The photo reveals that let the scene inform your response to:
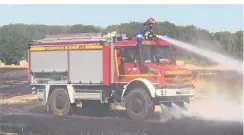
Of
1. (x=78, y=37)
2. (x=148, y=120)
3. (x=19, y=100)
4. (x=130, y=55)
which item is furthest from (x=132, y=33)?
(x=19, y=100)

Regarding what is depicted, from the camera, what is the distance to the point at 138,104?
1545 cm

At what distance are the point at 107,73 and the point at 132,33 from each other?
5.63 feet

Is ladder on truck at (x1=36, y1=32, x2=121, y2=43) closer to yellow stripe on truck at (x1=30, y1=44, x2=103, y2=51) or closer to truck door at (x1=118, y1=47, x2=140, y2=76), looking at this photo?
yellow stripe on truck at (x1=30, y1=44, x2=103, y2=51)

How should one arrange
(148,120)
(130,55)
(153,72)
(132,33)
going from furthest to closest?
(132,33) < (130,55) < (153,72) < (148,120)

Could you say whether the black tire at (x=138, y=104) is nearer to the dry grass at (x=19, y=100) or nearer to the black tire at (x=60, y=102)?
the black tire at (x=60, y=102)

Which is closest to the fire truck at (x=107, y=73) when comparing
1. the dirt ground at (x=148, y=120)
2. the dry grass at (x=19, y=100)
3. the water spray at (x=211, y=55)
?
the water spray at (x=211, y=55)

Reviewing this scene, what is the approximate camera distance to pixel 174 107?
16.0 metres

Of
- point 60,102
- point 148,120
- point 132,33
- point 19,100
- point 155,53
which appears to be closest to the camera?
point 148,120

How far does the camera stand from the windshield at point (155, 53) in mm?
15812

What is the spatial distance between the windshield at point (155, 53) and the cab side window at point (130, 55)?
0.25 meters

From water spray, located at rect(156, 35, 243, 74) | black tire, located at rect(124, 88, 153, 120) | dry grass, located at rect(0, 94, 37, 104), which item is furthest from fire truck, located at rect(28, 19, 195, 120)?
dry grass, located at rect(0, 94, 37, 104)

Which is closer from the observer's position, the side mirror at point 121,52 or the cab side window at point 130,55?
the cab side window at point 130,55

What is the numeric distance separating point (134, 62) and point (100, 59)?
4.13 feet

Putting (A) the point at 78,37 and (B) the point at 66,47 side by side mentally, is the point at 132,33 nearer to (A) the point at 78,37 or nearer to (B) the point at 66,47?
(A) the point at 78,37
